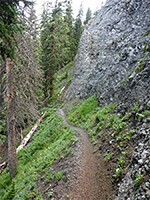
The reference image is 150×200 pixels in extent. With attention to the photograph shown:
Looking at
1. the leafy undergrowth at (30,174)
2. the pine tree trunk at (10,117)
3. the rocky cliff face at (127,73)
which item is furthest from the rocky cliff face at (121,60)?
the pine tree trunk at (10,117)

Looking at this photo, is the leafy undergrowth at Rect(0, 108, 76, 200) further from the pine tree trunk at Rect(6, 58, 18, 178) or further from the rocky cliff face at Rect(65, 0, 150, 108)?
the rocky cliff face at Rect(65, 0, 150, 108)

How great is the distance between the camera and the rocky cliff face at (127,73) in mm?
4129

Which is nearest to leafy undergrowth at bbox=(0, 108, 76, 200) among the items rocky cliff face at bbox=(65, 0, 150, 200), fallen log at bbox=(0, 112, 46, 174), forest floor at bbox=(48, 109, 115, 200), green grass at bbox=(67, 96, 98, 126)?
forest floor at bbox=(48, 109, 115, 200)

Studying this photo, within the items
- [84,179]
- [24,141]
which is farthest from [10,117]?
[24,141]

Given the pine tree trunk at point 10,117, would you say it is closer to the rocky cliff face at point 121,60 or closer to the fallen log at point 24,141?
the fallen log at point 24,141

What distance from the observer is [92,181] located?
5184mm

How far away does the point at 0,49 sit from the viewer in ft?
13.4

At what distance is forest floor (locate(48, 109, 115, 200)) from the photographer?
15.3 feet

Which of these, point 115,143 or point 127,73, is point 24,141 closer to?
point 115,143

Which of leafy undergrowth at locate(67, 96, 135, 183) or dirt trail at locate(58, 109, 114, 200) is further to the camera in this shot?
leafy undergrowth at locate(67, 96, 135, 183)

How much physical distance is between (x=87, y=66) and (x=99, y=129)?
514 inches

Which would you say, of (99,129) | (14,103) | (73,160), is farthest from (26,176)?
(99,129)

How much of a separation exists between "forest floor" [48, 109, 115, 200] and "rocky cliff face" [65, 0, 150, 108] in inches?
164

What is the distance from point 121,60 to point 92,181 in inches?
400
